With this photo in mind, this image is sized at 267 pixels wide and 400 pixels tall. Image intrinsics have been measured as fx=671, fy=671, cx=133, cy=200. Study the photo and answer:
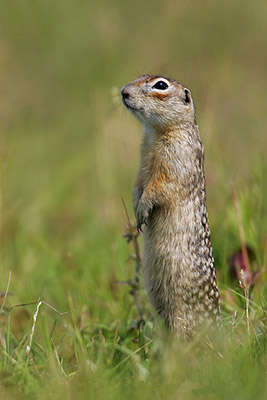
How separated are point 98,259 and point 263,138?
345 cm

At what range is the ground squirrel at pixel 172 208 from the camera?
374 cm

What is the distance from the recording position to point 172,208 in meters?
3.82

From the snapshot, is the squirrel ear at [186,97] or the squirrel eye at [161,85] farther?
the squirrel ear at [186,97]

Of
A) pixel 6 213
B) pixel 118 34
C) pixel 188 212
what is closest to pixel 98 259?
pixel 6 213

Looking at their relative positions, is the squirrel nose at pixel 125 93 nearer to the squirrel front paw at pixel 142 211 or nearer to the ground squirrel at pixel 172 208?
the ground squirrel at pixel 172 208

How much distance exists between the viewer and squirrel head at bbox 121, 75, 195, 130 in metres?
3.84

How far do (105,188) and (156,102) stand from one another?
135 inches

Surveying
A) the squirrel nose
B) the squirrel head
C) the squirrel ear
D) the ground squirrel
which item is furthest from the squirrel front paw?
the squirrel ear

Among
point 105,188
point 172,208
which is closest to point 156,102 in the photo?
point 172,208

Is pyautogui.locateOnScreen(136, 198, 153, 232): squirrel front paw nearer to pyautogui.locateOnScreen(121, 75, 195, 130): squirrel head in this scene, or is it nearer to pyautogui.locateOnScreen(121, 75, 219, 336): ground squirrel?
pyautogui.locateOnScreen(121, 75, 219, 336): ground squirrel

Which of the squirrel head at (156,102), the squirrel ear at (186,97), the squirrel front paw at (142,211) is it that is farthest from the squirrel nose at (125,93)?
the squirrel front paw at (142,211)

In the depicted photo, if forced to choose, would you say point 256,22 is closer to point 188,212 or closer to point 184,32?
point 184,32

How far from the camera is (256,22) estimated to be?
1079 cm

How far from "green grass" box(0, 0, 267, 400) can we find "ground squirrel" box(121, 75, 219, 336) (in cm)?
19
